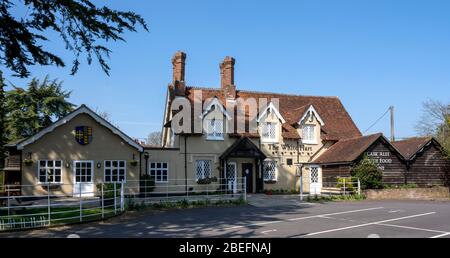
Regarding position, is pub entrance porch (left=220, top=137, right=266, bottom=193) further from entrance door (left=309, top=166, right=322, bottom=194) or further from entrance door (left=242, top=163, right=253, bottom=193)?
entrance door (left=309, top=166, right=322, bottom=194)

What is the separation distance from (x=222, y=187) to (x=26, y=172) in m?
12.0

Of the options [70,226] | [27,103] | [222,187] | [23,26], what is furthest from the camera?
[27,103]

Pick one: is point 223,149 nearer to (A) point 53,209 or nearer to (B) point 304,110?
(B) point 304,110

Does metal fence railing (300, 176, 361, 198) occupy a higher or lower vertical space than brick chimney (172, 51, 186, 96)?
lower

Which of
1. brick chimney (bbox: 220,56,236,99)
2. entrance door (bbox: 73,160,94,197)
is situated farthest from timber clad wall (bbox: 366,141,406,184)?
entrance door (bbox: 73,160,94,197)

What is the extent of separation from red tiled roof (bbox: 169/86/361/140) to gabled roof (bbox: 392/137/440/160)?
13.6 ft

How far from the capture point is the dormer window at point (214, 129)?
98.6ft

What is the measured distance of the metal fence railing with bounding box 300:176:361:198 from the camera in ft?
88.3

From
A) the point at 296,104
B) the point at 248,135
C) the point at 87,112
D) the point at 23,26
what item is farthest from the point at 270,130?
the point at 23,26

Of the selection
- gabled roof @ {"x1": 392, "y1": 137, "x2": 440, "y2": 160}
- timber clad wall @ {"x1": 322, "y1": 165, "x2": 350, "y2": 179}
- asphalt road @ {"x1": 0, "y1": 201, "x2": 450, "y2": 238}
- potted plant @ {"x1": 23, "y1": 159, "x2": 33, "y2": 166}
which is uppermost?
A: gabled roof @ {"x1": 392, "y1": 137, "x2": 440, "y2": 160}

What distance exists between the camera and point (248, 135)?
30.9 meters

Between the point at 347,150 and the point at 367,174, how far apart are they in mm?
2951

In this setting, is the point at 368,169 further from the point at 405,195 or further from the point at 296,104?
the point at 296,104

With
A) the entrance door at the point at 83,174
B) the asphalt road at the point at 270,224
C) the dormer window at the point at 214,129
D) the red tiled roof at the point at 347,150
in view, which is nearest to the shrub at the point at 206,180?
the dormer window at the point at 214,129
